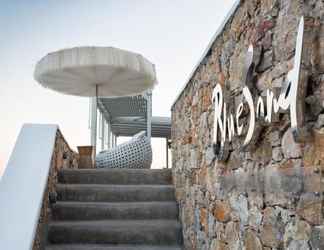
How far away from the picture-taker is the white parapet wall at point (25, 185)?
2410mm

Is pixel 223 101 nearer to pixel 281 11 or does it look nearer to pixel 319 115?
pixel 281 11

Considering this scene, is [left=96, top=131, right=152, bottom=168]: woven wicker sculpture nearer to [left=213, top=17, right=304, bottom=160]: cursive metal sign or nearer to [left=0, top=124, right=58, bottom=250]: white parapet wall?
[left=0, top=124, right=58, bottom=250]: white parapet wall

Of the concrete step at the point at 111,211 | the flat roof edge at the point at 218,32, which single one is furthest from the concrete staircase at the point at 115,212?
the flat roof edge at the point at 218,32

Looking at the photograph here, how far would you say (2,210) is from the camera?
8.63 feet

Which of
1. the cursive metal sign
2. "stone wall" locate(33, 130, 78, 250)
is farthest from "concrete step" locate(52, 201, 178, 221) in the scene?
the cursive metal sign

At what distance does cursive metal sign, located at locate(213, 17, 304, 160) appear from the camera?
119 centimetres

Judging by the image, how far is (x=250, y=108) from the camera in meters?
1.62

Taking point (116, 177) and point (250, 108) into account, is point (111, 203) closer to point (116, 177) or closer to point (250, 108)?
point (116, 177)

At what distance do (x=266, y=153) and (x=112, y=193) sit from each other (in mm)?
2722

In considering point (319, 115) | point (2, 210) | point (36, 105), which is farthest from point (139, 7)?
point (319, 115)

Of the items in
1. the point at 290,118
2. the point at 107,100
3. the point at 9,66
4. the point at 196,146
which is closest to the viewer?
the point at 290,118

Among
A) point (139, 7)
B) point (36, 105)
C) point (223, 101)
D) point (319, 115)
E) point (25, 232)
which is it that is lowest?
point (25, 232)

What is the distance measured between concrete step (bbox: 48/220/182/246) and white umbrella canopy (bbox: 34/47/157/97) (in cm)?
238

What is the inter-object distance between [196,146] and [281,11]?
1708 mm
